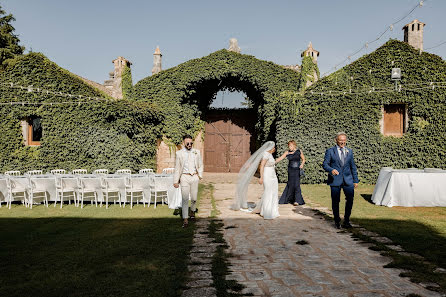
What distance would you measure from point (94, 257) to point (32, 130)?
12476 millimetres

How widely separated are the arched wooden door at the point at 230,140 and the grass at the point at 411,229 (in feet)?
28.5

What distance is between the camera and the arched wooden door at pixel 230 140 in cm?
1845

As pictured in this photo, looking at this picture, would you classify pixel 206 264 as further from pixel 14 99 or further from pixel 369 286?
pixel 14 99

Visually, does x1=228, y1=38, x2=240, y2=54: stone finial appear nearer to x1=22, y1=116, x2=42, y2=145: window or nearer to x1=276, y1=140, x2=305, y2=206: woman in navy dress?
x1=276, y1=140, x2=305, y2=206: woman in navy dress

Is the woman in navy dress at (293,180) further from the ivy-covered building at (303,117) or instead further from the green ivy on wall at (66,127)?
the green ivy on wall at (66,127)

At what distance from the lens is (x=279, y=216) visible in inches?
285

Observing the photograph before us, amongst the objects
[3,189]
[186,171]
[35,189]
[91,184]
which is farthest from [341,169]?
[3,189]

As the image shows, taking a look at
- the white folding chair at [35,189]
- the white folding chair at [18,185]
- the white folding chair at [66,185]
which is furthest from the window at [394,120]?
the white folding chair at [18,185]

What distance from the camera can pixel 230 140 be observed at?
18469mm

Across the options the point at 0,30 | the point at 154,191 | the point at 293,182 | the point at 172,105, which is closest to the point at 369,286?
the point at 293,182

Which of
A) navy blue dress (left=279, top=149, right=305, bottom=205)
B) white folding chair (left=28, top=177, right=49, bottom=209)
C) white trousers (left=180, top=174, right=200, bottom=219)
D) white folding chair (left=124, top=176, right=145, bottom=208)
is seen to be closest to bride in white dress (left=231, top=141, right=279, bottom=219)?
white trousers (left=180, top=174, right=200, bottom=219)

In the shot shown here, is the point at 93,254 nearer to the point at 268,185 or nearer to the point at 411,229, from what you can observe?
the point at 268,185

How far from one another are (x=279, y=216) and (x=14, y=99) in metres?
13.2

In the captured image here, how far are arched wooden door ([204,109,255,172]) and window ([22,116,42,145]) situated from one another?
8517 millimetres
